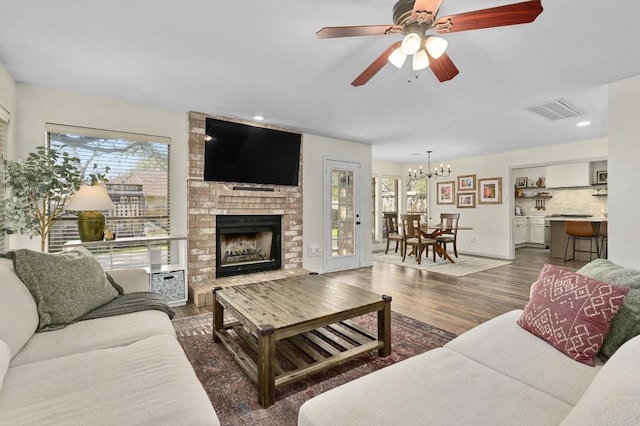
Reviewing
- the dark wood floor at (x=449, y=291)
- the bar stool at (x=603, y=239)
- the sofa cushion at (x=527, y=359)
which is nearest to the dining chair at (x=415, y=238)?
the dark wood floor at (x=449, y=291)

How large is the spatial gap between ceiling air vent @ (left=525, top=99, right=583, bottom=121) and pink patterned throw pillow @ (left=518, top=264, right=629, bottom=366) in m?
2.84

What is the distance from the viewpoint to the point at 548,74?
9.05ft

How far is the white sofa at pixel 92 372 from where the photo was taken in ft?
3.14

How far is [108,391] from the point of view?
1.07m

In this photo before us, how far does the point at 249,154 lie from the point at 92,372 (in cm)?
329

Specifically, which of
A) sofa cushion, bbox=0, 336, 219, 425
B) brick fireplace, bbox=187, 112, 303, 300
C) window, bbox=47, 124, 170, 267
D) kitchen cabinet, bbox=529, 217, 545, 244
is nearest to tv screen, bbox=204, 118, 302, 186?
brick fireplace, bbox=187, 112, 303, 300

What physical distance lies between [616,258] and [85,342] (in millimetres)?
4267

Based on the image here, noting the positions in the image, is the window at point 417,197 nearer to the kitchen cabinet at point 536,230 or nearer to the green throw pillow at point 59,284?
the kitchen cabinet at point 536,230

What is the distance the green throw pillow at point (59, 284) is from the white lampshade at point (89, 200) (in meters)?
0.93

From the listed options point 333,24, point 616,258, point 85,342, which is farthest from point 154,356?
point 616,258

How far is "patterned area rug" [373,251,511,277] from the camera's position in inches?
204

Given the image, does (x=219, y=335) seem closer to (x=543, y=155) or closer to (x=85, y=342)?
(x=85, y=342)

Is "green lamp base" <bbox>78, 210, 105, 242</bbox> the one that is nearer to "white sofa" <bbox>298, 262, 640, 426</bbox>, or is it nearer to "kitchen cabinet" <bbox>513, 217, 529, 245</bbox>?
"white sofa" <bbox>298, 262, 640, 426</bbox>

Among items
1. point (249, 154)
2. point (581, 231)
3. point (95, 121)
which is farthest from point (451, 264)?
point (95, 121)
